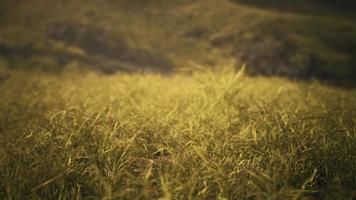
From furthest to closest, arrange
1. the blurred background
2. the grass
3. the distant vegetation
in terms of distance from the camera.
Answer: the blurred background
the distant vegetation
the grass

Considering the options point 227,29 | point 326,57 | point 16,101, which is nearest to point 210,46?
point 227,29

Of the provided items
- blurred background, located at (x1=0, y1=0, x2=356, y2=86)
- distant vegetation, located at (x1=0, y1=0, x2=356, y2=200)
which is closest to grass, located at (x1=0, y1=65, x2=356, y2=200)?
distant vegetation, located at (x1=0, y1=0, x2=356, y2=200)

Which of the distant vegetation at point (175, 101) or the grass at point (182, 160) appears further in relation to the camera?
the distant vegetation at point (175, 101)

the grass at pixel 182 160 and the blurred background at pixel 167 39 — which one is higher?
the grass at pixel 182 160

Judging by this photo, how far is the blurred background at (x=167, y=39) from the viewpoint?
9.96 m

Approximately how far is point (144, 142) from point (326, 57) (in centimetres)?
915

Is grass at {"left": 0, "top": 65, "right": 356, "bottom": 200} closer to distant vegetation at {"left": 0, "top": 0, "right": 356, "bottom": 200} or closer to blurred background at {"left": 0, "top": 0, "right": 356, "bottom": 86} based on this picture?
distant vegetation at {"left": 0, "top": 0, "right": 356, "bottom": 200}

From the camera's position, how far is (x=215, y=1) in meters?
15.8

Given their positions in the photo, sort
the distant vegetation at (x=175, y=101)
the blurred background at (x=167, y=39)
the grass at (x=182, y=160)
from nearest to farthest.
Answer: the grass at (x=182, y=160), the distant vegetation at (x=175, y=101), the blurred background at (x=167, y=39)

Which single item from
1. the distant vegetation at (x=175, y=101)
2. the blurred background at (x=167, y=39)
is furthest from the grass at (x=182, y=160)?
the blurred background at (x=167, y=39)

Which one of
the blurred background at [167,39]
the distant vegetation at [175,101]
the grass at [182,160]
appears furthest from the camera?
the blurred background at [167,39]

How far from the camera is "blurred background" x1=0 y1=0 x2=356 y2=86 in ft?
32.7

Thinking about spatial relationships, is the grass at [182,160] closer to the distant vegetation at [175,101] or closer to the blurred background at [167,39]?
the distant vegetation at [175,101]

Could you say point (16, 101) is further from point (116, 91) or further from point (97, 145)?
point (97, 145)
